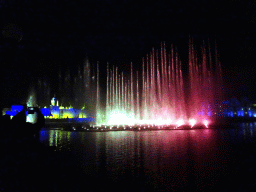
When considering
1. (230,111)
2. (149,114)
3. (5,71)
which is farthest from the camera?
(230,111)

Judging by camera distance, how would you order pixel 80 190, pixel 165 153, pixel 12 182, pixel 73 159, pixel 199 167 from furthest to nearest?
pixel 165 153 < pixel 73 159 < pixel 199 167 < pixel 12 182 < pixel 80 190

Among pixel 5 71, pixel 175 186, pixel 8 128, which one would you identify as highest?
pixel 5 71

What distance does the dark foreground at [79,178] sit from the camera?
4113mm

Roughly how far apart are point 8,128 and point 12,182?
425 centimetres

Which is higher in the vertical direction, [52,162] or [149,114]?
[149,114]

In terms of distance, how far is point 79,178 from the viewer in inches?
185

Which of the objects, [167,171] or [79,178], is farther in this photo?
[167,171]

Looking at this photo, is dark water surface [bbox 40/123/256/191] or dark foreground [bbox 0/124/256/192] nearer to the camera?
dark foreground [bbox 0/124/256/192]

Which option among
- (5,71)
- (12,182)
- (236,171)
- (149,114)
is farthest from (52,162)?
(149,114)

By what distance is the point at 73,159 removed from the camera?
6.57 meters

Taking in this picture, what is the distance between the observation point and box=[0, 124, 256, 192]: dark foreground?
411 centimetres

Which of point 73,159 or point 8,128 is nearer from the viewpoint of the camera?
point 73,159

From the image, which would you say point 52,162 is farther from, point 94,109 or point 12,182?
point 94,109

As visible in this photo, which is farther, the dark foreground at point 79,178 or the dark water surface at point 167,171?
the dark water surface at point 167,171
